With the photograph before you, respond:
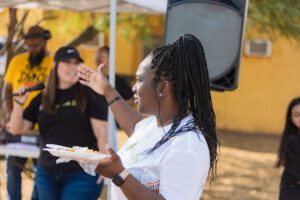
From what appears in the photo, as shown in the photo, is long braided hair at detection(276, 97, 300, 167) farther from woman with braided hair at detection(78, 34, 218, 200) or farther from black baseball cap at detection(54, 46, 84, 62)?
woman with braided hair at detection(78, 34, 218, 200)

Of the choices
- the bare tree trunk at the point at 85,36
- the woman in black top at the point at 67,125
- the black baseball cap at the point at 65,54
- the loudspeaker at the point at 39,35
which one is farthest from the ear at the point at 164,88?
the bare tree trunk at the point at 85,36

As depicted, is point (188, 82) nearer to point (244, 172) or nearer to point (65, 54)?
point (65, 54)

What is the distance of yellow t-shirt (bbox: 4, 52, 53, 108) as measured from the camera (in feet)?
17.3

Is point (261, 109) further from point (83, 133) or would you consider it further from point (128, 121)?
point (128, 121)

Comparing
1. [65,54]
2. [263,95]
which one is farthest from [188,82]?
[263,95]

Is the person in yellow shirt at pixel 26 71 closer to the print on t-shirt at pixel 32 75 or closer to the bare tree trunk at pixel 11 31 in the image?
the print on t-shirt at pixel 32 75

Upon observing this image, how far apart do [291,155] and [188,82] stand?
2538mm

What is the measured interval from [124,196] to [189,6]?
2221 mm

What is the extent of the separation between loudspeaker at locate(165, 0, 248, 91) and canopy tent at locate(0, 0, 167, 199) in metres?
0.36

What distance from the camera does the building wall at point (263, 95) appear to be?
39.9 feet

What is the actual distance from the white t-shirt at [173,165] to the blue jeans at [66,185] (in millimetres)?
1716

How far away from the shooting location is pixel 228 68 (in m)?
4.20

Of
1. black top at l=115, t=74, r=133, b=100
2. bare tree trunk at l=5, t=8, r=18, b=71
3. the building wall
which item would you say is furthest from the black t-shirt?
the building wall

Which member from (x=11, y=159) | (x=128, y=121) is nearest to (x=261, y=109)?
(x=11, y=159)
